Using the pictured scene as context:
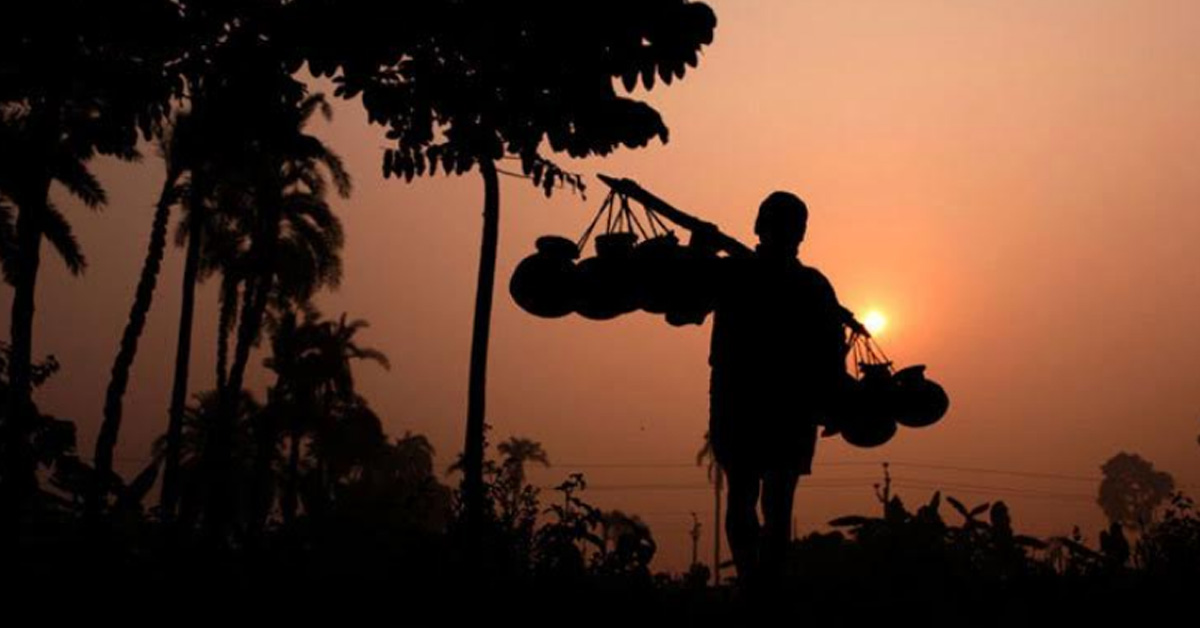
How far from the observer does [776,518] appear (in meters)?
4.66

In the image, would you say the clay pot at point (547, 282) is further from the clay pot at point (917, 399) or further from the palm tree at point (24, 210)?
the palm tree at point (24, 210)

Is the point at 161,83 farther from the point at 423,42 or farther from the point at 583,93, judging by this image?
the point at 583,93

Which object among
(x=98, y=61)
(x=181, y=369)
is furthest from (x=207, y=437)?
(x=98, y=61)

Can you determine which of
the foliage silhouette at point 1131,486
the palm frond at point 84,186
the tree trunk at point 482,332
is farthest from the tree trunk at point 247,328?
the foliage silhouette at point 1131,486

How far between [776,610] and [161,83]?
3684 mm

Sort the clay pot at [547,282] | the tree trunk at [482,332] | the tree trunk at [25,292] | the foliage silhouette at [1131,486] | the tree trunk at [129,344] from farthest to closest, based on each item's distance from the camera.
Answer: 1. the foliage silhouette at [1131,486]
2. the tree trunk at [129,344]
3. the tree trunk at [25,292]
4. the tree trunk at [482,332]
5. the clay pot at [547,282]

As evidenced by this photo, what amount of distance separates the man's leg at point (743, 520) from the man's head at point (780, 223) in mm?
1124

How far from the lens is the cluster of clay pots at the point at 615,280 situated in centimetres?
479

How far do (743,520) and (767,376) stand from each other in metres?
0.70

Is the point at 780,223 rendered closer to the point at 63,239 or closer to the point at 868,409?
the point at 868,409

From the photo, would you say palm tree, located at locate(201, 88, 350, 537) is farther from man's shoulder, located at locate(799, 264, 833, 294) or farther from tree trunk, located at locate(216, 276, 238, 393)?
man's shoulder, located at locate(799, 264, 833, 294)

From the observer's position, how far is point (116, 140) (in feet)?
14.9

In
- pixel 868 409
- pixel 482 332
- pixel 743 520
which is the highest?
pixel 482 332

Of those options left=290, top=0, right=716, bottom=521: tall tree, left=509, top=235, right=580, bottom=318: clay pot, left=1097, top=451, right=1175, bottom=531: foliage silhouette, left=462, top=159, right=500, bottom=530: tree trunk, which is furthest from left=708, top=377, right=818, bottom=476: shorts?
left=1097, top=451, right=1175, bottom=531: foliage silhouette
